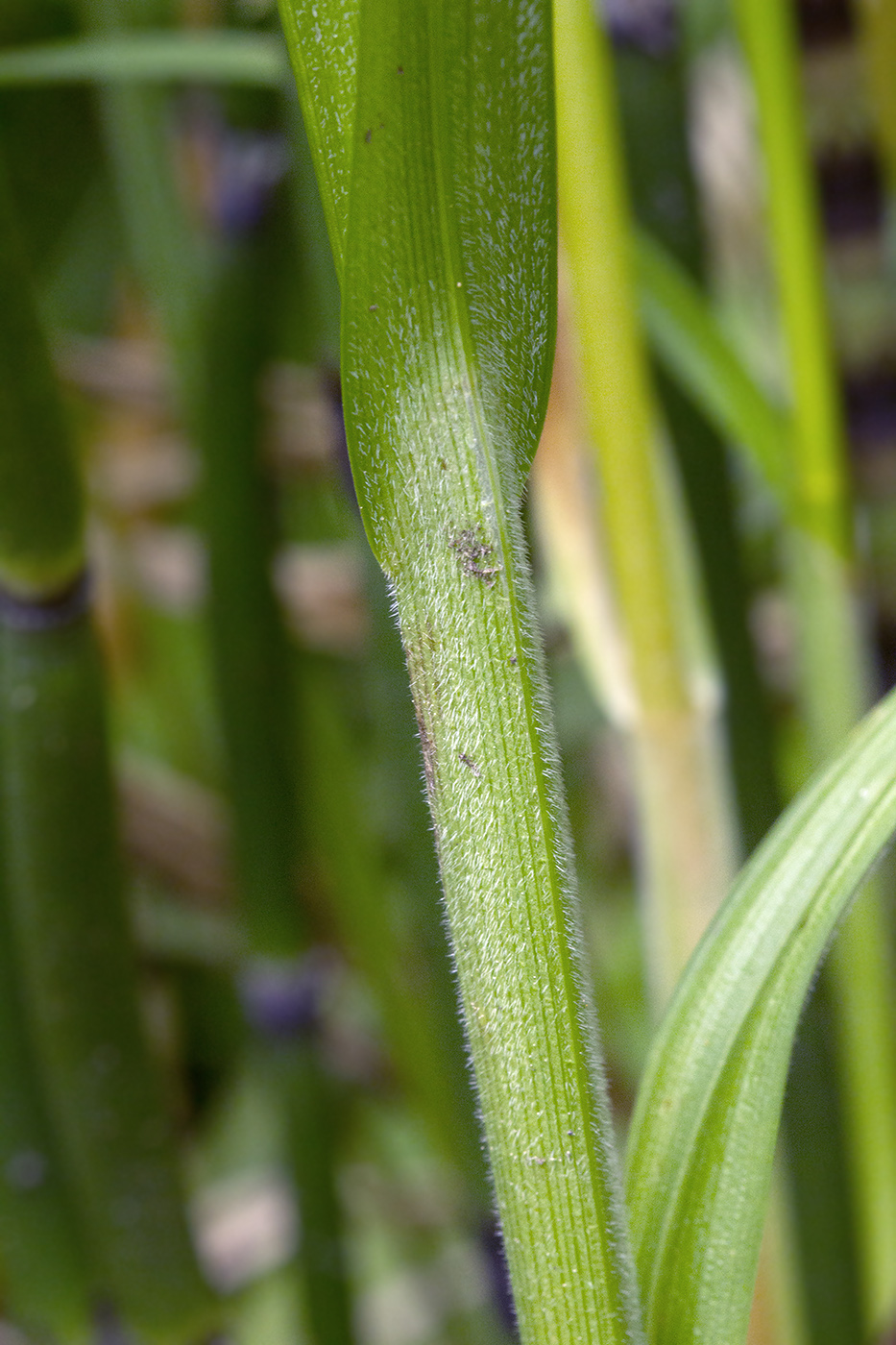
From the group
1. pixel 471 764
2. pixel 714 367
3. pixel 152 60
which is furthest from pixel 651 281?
pixel 471 764

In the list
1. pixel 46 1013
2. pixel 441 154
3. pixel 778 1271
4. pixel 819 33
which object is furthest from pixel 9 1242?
pixel 819 33

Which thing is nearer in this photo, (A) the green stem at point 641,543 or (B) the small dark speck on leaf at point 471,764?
(B) the small dark speck on leaf at point 471,764

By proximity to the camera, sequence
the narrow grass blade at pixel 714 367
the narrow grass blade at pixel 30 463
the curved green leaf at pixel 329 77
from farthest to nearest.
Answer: the narrow grass blade at pixel 714 367, the narrow grass blade at pixel 30 463, the curved green leaf at pixel 329 77

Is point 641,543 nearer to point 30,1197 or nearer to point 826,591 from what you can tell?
point 826,591

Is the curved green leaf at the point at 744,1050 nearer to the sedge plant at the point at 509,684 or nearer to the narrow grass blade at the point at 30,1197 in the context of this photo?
the sedge plant at the point at 509,684

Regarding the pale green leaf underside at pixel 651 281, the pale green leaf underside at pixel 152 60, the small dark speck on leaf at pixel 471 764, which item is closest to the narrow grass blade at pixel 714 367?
the pale green leaf underside at pixel 651 281

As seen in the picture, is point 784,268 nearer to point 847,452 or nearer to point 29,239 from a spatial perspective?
point 847,452

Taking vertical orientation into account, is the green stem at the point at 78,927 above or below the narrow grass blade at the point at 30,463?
below

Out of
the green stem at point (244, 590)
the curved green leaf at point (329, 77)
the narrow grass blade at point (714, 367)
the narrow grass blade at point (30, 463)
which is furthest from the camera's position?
the green stem at point (244, 590)
